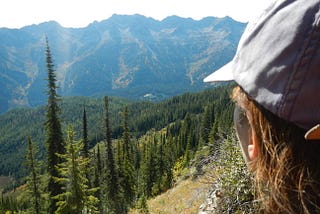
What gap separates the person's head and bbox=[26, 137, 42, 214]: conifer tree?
2969cm

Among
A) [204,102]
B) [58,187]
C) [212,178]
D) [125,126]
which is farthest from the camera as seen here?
[204,102]

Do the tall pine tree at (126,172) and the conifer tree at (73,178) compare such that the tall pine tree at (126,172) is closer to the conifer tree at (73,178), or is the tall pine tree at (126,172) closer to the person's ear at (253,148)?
the conifer tree at (73,178)

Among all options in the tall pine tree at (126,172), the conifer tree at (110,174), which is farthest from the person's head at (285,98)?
the tall pine tree at (126,172)

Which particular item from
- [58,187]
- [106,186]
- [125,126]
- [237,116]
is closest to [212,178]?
[237,116]

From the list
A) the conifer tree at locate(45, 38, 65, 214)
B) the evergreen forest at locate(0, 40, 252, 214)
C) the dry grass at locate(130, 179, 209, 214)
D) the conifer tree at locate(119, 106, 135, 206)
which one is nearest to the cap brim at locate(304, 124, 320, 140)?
the evergreen forest at locate(0, 40, 252, 214)

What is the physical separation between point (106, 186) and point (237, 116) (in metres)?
40.3

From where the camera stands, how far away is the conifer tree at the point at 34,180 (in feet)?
96.3

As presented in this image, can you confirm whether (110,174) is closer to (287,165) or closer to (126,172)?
(126,172)

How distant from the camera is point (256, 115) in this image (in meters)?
1.39

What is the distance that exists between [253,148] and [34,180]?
33.8 metres

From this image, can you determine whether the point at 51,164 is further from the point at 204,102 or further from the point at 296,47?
the point at 204,102

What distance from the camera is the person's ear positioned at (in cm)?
144

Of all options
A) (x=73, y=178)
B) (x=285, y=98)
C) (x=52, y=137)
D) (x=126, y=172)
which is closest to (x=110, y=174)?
(x=126, y=172)

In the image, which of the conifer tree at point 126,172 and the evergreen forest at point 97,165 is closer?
the evergreen forest at point 97,165
